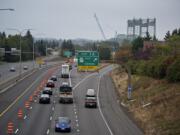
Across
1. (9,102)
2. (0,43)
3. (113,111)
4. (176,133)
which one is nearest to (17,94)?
(9,102)

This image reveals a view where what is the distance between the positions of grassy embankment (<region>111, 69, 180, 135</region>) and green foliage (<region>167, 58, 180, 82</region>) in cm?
93

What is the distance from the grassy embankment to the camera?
4778cm

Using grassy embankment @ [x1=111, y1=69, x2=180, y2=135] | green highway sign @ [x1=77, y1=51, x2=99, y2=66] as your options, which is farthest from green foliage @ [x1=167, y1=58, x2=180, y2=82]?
green highway sign @ [x1=77, y1=51, x2=99, y2=66]

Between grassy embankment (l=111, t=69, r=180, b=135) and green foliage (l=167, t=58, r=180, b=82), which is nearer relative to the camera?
grassy embankment (l=111, t=69, r=180, b=135)

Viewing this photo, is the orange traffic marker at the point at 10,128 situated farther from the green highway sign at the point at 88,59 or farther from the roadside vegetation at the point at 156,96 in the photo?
the green highway sign at the point at 88,59

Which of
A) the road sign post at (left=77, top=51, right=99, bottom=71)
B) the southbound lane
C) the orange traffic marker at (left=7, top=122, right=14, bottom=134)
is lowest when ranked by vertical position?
the southbound lane

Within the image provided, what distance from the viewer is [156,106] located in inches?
2314

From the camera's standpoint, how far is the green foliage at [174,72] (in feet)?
225

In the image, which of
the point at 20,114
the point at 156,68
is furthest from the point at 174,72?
the point at 20,114

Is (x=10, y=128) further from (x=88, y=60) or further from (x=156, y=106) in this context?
(x=88, y=60)

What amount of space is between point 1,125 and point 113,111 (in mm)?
19712

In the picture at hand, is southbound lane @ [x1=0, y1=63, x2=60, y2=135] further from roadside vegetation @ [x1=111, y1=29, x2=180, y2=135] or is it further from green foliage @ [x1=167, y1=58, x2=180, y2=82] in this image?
green foliage @ [x1=167, y1=58, x2=180, y2=82]

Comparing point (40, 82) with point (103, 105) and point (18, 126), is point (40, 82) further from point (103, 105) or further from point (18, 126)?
point (18, 126)

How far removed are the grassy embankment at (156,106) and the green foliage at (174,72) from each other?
93 centimetres
